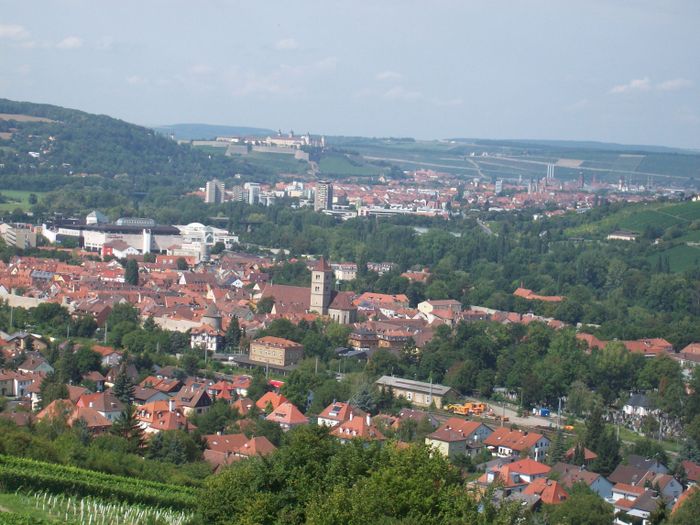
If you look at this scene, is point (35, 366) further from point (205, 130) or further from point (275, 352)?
point (205, 130)

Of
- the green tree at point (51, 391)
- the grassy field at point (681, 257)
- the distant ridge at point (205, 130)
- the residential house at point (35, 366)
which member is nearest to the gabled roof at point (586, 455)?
the green tree at point (51, 391)

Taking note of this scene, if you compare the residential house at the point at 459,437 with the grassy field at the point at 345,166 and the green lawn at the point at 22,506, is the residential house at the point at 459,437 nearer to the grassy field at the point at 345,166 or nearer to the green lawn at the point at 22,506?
the green lawn at the point at 22,506

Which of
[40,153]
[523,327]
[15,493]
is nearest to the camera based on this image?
[15,493]

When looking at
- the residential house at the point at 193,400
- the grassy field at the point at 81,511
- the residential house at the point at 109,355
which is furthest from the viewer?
the residential house at the point at 109,355

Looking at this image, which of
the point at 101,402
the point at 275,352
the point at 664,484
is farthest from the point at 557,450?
the point at 275,352

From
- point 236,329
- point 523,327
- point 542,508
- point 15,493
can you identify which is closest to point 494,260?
point 523,327

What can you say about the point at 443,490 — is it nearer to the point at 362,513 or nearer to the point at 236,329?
the point at 362,513

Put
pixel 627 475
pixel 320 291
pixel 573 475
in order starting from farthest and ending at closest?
pixel 320 291 → pixel 627 475 → pixel 573 475
